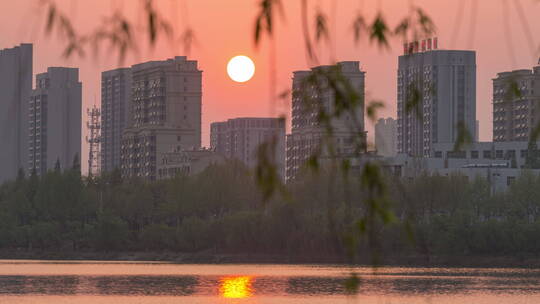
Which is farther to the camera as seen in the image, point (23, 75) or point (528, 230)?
point (528, 230)

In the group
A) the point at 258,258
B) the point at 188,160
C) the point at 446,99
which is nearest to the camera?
the point at 258,258

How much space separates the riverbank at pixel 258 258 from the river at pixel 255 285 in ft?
5.06

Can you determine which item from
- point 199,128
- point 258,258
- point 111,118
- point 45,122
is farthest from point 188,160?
point 111,118

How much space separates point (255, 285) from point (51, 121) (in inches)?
4766

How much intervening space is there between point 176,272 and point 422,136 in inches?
3413

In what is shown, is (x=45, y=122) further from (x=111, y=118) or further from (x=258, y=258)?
(x=258, y=258)

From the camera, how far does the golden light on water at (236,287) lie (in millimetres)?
51394

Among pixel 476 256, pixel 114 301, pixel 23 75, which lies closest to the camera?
pixel 23 75

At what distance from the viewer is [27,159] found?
179000 mm

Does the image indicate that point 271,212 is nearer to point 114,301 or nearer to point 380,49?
point 114,301

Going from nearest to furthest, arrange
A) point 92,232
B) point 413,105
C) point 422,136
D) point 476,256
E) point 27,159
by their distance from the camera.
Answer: point 413,105, point 476,256, point 92,232, point 422,136, point 27,159

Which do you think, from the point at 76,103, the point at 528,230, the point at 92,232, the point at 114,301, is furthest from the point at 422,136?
the point at 114,301

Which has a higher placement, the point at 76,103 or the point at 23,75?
the point at 76,103

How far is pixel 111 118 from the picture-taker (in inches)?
7333
